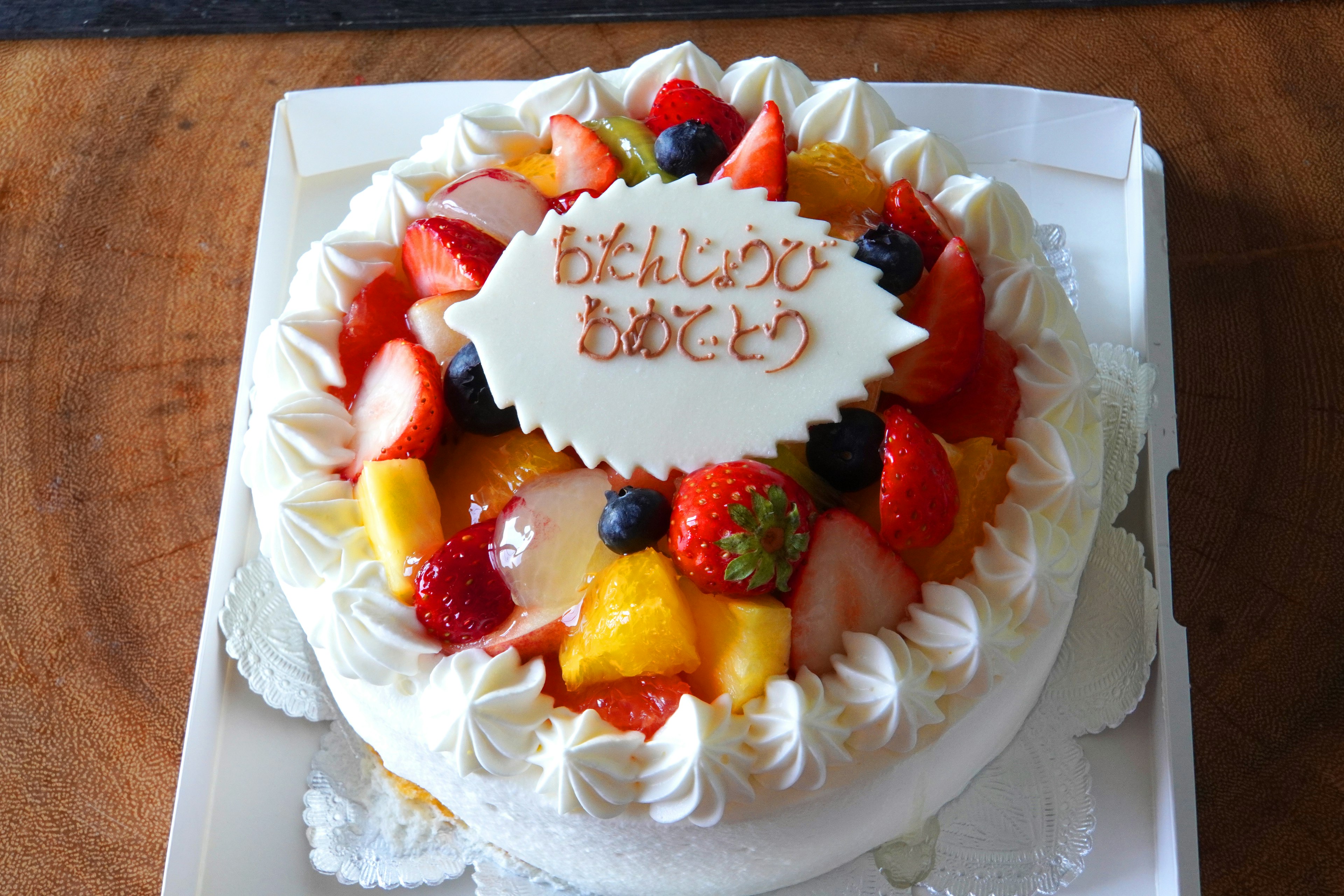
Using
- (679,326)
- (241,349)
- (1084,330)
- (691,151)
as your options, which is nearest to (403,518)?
(679,326)

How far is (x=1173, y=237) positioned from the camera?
263 centimetres

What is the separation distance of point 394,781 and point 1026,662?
1069 mm

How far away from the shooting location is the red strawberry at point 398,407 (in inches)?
67.3

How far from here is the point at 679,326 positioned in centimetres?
172

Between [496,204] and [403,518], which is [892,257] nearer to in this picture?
[496,204]

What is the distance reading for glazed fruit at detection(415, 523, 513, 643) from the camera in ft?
5.29

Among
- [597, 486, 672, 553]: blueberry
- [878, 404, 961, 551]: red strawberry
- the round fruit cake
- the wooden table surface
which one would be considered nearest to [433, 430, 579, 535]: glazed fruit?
the round fruit cake

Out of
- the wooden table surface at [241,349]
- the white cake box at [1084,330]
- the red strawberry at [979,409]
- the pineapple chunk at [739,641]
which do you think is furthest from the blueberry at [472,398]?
the wooden table surface at [241,349]

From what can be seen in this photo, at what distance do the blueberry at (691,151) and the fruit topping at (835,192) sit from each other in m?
0.13

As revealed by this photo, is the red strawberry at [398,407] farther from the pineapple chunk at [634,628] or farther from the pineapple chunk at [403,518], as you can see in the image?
the pineapple chunk at [634,628]

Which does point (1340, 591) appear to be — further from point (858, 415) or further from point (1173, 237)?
point (858, 415)

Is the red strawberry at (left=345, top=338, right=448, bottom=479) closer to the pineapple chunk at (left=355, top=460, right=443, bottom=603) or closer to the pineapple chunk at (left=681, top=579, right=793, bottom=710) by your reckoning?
the pineapple chunk at (left=355, top=460, right=443, bottom=603)

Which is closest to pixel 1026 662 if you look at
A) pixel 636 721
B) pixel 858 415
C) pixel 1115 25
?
pixel 858 415

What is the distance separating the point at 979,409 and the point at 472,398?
2.52 feet
